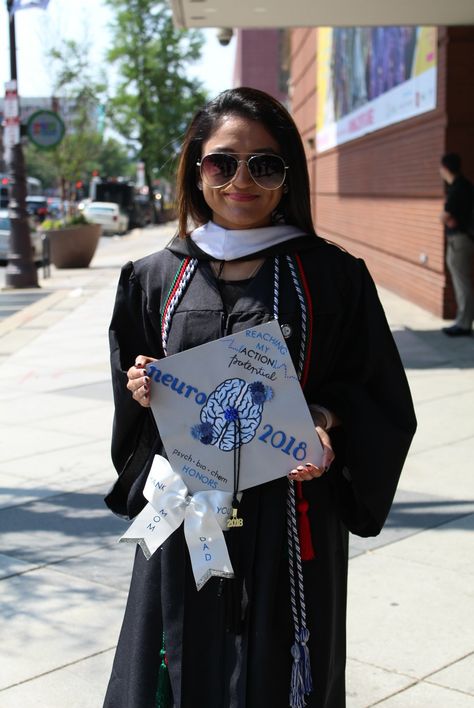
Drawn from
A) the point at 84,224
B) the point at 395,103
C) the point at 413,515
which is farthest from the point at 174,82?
the point at 413,515

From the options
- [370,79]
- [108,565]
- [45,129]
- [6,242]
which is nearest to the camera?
[108,565]

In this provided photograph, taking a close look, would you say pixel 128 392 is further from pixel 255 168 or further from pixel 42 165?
pixel 42 165

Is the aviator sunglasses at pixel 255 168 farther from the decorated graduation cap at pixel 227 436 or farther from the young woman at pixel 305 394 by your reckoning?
the decorated graduation cap at pixel 227 436

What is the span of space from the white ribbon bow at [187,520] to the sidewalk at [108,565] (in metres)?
1.31

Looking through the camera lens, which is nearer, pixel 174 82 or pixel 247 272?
pixel 247 272

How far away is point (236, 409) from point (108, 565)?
2.59 metres

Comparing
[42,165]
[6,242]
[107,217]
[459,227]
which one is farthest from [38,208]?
[459,227]

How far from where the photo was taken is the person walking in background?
11.1 meters

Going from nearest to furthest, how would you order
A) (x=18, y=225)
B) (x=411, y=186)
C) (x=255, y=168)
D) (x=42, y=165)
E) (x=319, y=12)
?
(x=255, y=168)
(x=319, y=12)
(x=411, y=186)
(x=18, y=225)
(x=42, y=165)

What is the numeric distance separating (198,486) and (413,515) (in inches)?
124

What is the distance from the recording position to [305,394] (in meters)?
2.60

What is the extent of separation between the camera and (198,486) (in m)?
2.56

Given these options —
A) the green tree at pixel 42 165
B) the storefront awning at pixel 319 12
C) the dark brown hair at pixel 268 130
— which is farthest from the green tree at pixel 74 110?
the dark brown hair at pixel 268 130

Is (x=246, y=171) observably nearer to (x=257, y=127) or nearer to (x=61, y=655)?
(x=257, y=127)
